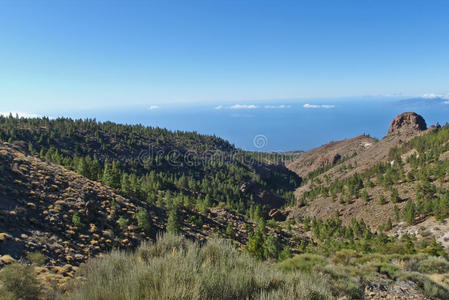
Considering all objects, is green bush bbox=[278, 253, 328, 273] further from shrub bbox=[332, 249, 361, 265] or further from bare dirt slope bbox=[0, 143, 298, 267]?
bare dirt slope bbox=[0, 143, 298, 267]

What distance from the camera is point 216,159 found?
14100 cm

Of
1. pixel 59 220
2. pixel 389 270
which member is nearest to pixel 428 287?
pixel 389 270

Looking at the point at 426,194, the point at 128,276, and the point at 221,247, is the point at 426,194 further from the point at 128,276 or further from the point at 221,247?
the point at 128,276

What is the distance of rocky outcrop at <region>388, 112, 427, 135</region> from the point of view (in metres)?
145

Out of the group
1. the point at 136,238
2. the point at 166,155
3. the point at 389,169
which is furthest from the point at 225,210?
the point at 166,155

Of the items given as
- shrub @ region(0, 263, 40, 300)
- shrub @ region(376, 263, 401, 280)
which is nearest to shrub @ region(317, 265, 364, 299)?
shrub @ region(376, 263, 401, 280)

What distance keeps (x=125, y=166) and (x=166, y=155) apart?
96.8ft

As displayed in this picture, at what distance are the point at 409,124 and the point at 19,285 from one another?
638 feet

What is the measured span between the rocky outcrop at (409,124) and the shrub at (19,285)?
18301 centimetres

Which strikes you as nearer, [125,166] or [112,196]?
[112,196]

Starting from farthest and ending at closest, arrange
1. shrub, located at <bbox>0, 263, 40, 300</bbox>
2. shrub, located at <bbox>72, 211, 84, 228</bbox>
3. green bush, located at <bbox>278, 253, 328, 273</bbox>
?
shrub, located at <bbox>72, 211, 84, 228</bbox> < green bush, located at <bbox>278, 253, 328, 273</bbox> < shrub, located at <bbox>0, 263, 40, 300</bbox>

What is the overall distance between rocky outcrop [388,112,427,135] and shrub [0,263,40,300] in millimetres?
183013

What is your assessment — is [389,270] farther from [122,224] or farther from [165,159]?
[165,159]

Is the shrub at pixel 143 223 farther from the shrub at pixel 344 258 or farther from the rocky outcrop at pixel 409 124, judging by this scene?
the rocky outcrop at pixel 409 124
